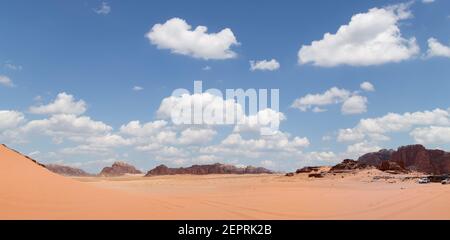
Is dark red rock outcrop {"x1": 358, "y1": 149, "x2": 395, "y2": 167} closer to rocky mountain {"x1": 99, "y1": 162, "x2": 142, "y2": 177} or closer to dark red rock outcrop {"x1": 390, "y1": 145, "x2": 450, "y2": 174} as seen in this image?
dark red rock outcrop {"x1": 390, "y1": 145, "x2": 450, "y2": 174}

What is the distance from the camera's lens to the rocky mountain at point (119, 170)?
174675 millimetres

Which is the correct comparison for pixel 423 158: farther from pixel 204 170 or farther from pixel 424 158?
pixel 204 170

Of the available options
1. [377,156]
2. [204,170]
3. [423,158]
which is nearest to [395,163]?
[423,158]

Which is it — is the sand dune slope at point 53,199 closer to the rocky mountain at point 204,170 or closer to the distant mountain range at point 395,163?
the distant mountain range at point 395,163

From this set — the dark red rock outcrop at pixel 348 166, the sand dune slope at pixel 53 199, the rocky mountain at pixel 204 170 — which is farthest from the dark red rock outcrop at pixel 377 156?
the sand dune slope at pixel 53 199

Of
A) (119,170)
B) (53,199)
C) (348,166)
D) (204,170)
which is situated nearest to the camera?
(53,199)

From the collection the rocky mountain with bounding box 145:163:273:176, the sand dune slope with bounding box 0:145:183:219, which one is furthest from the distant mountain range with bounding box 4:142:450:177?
the sand dune slope with bounding box 0:145:183:219

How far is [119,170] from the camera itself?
7111 inches

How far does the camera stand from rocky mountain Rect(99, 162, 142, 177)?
174675 mm

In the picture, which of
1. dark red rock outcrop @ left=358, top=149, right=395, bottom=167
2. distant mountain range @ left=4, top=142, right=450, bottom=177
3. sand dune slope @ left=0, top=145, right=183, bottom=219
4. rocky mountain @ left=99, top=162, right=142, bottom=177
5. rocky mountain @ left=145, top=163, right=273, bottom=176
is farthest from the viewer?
rocky mountain @ left=99, top=162, right=142, bottom=177

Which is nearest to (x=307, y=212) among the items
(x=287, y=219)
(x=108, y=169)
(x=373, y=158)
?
(x=287, y=219)
